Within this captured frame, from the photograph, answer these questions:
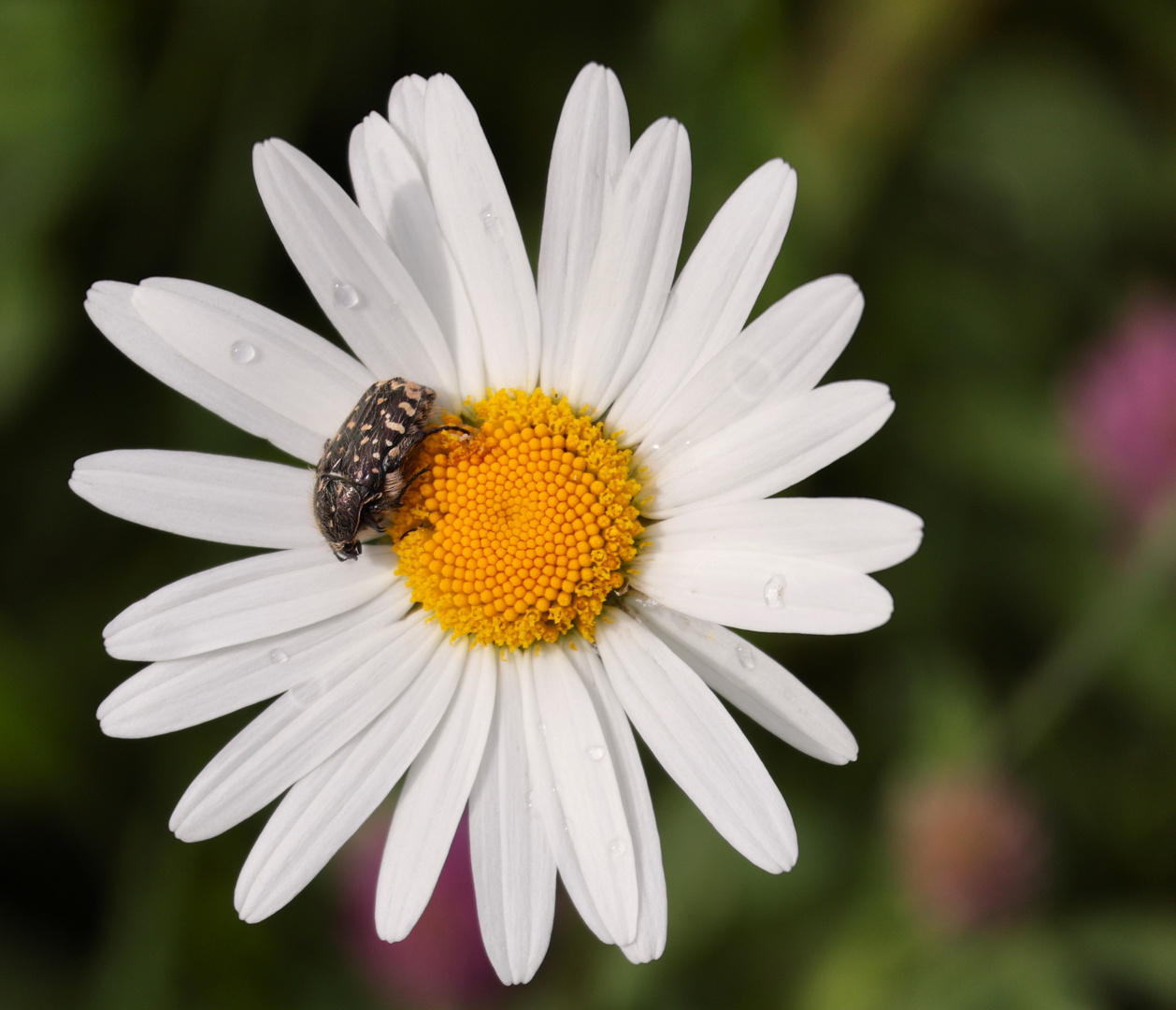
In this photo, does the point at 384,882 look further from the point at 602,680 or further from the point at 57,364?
the point at 57,364

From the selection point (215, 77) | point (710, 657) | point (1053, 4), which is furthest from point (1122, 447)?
point (215, 77)

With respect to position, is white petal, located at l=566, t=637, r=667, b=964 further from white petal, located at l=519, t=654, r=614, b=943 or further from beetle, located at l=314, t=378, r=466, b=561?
beetle, located at l=314, t=378, r=466, b=561

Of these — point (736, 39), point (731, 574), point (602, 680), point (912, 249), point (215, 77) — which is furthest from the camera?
point (912, 249)

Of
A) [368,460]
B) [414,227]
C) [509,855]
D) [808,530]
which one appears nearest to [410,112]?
[414,227]

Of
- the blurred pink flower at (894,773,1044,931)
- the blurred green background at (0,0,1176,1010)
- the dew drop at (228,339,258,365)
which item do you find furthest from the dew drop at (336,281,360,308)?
the blurred pink flower at (894,773,1044,931)

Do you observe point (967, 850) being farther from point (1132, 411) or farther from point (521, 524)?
point (521, 524)

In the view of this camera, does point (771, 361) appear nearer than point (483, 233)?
Yes

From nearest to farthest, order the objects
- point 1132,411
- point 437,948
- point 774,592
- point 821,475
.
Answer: point 774,592, point 437,948, point 1132,411, point 821,475

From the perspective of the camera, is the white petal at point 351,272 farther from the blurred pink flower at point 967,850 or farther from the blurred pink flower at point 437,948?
the blurred pink flower at point 967,850
